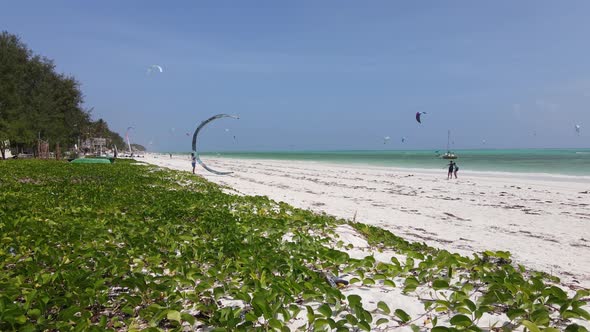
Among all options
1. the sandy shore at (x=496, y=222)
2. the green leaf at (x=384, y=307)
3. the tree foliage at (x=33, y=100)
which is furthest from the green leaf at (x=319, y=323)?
the tree foliage at (x=33, y=100)

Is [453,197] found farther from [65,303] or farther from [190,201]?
[65,303]

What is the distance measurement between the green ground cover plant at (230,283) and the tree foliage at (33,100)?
3657 centimetres

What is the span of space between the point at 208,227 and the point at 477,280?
410 cm

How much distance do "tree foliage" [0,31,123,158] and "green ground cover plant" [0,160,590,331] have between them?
120 feet

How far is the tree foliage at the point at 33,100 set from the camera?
35.7m

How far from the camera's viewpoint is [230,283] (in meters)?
3.47

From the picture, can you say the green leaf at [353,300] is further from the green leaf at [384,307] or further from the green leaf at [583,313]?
the green leaf at [583,313]

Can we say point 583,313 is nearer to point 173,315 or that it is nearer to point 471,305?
point 471,305

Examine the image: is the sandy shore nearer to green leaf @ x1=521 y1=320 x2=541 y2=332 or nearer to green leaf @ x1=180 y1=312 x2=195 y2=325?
green leaf @ x1=521 y1=320 x2=541 y2=332

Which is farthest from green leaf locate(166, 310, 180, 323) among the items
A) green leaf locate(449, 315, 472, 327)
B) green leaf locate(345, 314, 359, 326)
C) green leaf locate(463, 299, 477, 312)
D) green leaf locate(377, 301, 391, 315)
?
green leaf locate(463, 299, 477, 312)

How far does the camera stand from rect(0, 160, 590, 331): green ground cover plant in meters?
2.78

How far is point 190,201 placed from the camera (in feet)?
30.4

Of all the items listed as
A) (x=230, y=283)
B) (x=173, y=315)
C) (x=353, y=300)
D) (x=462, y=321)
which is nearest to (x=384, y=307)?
(x=353, y=300)

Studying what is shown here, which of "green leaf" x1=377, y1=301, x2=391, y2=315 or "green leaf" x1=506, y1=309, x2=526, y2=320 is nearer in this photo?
"green leaf" x1=506, y1=309, x2=526, y2=320
